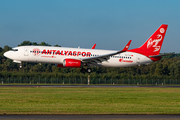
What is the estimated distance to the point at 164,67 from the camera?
107938 millimetres

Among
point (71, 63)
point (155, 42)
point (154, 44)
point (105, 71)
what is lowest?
point (71, 63)

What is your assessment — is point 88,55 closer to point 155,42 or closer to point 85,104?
point 155,42

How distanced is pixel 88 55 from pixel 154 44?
1291 centimetres

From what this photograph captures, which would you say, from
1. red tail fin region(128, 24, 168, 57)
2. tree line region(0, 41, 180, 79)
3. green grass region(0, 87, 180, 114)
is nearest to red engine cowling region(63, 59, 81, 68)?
red tail fin region(128, 24, 168, 57)

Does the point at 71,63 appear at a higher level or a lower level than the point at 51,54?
lower

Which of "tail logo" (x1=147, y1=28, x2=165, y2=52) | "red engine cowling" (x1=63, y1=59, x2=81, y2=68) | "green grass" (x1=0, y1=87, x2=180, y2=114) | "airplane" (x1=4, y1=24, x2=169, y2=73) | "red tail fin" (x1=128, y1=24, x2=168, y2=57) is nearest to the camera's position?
"green grass" (x1=0, y1=87, x2=180, y2=114)

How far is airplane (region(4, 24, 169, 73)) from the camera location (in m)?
47.7

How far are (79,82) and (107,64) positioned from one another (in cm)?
2698

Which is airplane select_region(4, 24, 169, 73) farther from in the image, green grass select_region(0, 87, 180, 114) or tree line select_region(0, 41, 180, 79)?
tree line select_region(0, 41, 180, 79)

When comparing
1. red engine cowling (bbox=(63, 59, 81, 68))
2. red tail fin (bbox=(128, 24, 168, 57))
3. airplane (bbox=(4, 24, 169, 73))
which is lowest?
red engine cowling (bbox=(63, 59, 81, 68))

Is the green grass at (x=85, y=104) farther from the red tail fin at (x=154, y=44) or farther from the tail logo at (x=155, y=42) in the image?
the tail logo at (x=155, y=42)

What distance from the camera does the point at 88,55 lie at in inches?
1986

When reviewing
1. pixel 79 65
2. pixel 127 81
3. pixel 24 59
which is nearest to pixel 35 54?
pixel 24 59

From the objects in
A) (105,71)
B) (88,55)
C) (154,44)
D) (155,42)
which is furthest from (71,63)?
(105,71)
